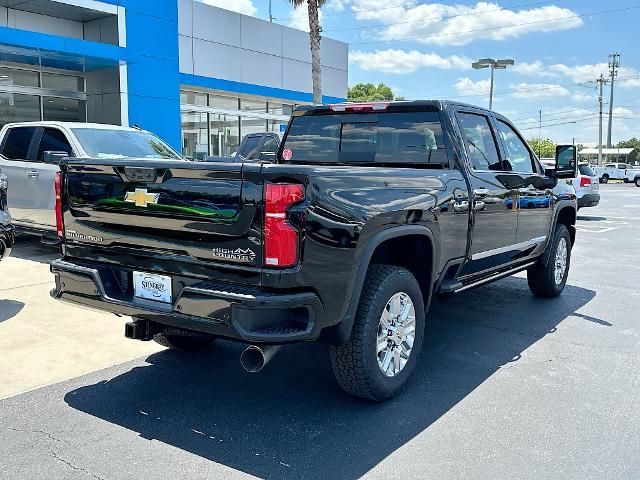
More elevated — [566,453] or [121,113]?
[121,113]

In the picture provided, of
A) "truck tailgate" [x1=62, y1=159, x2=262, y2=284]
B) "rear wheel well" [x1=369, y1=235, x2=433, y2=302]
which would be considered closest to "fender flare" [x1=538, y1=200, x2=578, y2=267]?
"rear wheel well" [x1=369, y1=235, x2=433, y2=302]

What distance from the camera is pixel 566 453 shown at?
3334 millimetres

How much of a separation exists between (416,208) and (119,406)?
2.28 meters

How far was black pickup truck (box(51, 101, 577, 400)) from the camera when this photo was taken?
3.23 m

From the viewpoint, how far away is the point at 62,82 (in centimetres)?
1833

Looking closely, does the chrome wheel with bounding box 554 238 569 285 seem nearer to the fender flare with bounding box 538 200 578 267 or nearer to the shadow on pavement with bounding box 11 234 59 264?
the fender flare with bounding box 538 200 578 267

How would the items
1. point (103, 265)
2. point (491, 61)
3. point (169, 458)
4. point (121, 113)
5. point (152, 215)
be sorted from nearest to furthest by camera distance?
point (169, 458) → point (152, 215) → point (103, 265) → point (121, 113) → point (491, 61)

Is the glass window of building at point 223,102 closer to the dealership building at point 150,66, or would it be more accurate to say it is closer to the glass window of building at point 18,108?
the dealership building at point 150,66

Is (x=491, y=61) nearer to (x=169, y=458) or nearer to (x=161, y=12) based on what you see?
(x=161, y=12)

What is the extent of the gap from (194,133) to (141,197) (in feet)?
66.6

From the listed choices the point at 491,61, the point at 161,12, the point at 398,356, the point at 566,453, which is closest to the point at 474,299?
the point at 398,356

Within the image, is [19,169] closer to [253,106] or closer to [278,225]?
[278,225]

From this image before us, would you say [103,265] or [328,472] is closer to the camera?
[328,472]

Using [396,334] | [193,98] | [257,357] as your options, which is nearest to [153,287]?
[257,357]
